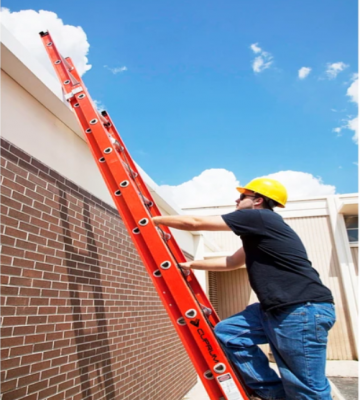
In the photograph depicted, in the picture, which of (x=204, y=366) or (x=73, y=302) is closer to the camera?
(x=204, y=366)

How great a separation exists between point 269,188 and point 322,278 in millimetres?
11390

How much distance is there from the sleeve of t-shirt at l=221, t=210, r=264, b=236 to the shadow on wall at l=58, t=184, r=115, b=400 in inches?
75.3

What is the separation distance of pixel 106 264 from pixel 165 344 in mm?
2733

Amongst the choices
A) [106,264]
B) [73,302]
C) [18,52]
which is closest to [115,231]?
[106,264]

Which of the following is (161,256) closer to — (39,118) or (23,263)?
(23,263)

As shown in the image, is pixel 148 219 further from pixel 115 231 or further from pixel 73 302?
pixel 115 231

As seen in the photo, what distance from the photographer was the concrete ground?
6.84 metres

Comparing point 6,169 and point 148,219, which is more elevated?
point 6,169

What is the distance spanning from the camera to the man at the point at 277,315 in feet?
6.47

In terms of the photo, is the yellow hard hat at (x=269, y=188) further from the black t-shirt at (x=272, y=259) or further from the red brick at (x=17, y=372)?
the red brick at (x=17, y=372)

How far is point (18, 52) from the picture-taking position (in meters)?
2.92

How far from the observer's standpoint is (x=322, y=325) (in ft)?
6.61

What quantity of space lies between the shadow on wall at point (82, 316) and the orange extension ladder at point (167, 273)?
826 millimetres

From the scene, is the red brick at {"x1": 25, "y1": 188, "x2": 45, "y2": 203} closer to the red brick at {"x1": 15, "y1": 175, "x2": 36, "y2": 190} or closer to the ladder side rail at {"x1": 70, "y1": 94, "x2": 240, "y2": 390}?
the red brick at {"x1": 15, "y1": 175, "x2": 36, "y2": 190}
